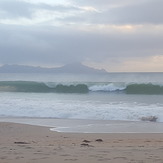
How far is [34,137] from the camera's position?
9.85 metres

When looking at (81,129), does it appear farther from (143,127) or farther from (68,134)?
(143,127)

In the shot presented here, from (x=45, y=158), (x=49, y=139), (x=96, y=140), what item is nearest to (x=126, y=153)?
(x=45, y=158)

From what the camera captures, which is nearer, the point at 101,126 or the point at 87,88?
the point at 101,126

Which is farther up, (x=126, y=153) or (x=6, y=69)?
(x=6, y=69)

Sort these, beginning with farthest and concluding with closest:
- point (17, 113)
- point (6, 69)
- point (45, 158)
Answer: point (6, 69)
point (17, 113)
point (45, 158)

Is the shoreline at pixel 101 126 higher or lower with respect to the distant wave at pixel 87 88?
lower

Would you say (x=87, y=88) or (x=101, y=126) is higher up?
(x=87, y=88)

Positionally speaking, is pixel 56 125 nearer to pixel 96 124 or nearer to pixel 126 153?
pixel 96 124

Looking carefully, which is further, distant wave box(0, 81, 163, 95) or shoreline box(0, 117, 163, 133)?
distant wave box(0, 81, 163, 95)

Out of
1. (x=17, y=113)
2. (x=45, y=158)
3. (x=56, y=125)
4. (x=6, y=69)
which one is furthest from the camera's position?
(x=6, y=69)

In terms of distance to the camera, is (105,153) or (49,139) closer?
(105,153)

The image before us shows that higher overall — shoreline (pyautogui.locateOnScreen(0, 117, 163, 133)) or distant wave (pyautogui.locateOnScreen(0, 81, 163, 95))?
distant wave (pyautogui.locateOnScreen(0, 81, 163, 95))

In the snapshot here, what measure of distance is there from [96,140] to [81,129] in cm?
236

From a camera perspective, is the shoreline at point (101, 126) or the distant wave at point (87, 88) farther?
the distant wave at point (87, 88)
